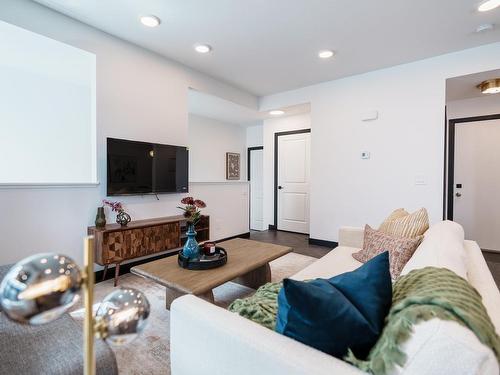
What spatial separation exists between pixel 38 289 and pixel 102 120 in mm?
2795

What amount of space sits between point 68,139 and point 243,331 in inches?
168

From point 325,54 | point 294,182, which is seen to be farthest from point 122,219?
point 294,182

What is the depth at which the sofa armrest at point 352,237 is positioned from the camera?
97.8 inches

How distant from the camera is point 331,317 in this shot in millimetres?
719

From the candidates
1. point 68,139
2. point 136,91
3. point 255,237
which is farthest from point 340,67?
point 68,139

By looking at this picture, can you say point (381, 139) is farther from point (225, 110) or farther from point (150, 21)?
point (150, 21)

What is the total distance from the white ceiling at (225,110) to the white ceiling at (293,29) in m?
0.61

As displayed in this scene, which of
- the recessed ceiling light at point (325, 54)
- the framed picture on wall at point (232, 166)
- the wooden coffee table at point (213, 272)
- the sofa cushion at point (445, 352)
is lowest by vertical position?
the wooden coffee table at point (213, 272)

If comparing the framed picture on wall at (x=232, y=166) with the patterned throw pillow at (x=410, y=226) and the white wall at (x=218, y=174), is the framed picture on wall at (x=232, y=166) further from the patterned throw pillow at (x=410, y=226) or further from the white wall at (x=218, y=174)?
the patterned throw pillow at (x=410, y=226)

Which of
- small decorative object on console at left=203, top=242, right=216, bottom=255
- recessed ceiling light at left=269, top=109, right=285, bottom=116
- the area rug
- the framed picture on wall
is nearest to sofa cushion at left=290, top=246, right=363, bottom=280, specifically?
small decorative object on console at left=203, top=242, right=216, bottom=255

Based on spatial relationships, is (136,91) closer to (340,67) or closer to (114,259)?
(114,259)

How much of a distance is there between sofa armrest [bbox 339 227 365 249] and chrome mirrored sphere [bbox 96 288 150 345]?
7.59ft

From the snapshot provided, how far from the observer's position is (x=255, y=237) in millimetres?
4961

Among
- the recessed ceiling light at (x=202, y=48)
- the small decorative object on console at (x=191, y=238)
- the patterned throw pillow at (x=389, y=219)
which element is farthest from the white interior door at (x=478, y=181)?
the small decorative object on console at (x=191, y=238)
